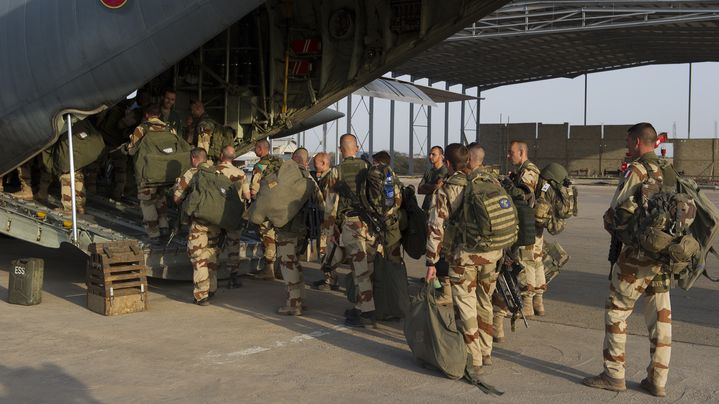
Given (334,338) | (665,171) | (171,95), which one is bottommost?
(334,338)

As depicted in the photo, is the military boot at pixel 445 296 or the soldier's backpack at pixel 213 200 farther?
the soldier's backpack at pixel 213 200

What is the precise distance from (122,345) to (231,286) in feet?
8.53

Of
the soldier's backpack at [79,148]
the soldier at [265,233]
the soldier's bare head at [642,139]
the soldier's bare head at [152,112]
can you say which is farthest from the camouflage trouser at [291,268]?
the soldier's bare head at [642,139]

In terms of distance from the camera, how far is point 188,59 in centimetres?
1041

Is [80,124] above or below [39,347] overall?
above

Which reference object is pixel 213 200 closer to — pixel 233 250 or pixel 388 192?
pixel 233 250

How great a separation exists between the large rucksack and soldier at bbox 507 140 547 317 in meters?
2.11

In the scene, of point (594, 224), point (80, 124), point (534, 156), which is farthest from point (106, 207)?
point (534, 156)

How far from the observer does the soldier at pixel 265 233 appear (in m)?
8.57

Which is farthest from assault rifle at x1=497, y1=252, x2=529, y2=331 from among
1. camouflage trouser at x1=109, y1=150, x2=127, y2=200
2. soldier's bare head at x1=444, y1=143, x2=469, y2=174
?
camouflage trouser at x1=109, y1=150, x2=127, y2=200

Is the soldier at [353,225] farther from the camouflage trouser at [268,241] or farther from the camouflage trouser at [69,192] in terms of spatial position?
the camouflage trouser at [69,192]

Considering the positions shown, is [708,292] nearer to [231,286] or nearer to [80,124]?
[231,286]

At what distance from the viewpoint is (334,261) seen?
7031 mm

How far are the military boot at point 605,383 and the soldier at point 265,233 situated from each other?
15.3 ft
